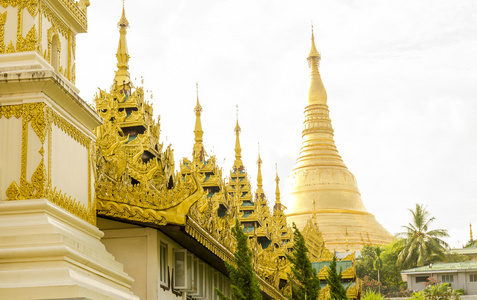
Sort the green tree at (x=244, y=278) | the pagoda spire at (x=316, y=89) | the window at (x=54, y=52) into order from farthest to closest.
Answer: the pagoda spire at (x=316, y=89), the green tree at (x=244, y=278), the window at (x=54, y=52)

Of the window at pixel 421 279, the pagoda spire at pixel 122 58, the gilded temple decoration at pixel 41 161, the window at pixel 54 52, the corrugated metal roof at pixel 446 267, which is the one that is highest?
the pagoda spire at pixel 122 58

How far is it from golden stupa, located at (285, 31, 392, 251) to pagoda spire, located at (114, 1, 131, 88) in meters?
46.9

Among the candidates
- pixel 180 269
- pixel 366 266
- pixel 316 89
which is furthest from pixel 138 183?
pixel 316 89

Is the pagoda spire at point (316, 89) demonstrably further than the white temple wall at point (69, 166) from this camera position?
Yes

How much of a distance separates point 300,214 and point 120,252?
187 ft

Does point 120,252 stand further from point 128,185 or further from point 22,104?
point 22,104

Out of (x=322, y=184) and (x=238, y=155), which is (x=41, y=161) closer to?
(x=238, y=155)

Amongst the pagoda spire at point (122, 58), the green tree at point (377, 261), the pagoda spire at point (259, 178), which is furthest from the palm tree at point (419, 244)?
the pagoda spire at point (122, 58)

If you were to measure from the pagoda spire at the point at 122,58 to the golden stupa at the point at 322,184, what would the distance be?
46867 millimetres

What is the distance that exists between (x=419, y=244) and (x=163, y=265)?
49.2 metres

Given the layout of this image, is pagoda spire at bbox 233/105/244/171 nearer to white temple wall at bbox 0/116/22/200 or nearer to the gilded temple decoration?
the gilded temple decoration

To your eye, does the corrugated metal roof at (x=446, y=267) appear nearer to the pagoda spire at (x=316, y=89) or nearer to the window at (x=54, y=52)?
the pagoda spire at (x=316, y=89)

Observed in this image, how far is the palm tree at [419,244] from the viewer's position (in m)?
62.4

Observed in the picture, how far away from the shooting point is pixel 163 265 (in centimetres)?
1609
